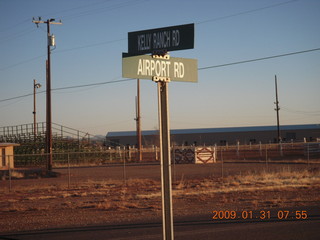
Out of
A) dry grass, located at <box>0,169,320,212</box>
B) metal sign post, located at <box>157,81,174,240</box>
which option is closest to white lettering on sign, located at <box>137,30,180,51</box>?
metal sign post, located at <box>157,81,174,240</box>

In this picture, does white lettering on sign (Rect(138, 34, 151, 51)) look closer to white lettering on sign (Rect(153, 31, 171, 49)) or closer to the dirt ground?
white lettering on sign (Rect(153, 31, 171, 49))

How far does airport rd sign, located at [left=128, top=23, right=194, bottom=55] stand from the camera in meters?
6.03

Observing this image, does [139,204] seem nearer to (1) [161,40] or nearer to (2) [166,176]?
(2) [166,176]

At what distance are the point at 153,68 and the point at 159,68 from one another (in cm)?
9

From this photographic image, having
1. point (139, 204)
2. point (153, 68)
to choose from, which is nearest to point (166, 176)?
point (153, 68)

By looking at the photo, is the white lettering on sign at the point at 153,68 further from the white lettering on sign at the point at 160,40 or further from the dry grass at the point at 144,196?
the dry grass at the point at 144,196

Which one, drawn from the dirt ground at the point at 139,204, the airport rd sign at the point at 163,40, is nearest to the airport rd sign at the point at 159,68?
the airport rd sign at the point at 163,40

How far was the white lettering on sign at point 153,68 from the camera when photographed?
19.1 feet

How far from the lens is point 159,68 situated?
5934 mm

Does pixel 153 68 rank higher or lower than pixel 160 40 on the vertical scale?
lower

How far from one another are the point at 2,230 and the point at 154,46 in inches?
288

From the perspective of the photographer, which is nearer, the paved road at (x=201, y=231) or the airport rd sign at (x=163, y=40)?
the airport rd sign at (x=163, y=40)

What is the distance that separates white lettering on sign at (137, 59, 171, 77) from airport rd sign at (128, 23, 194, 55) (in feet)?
0.66

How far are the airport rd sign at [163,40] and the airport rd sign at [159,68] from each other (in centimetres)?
20
